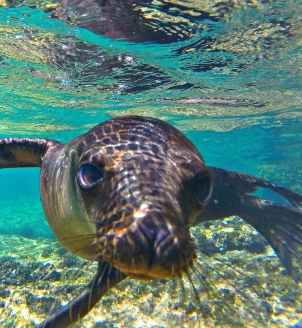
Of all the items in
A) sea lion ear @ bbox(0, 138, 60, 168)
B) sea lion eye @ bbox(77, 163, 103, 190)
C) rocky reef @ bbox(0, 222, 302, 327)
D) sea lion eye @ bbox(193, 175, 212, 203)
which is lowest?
rocky reef @ bbox(0, 222, 302, 327)

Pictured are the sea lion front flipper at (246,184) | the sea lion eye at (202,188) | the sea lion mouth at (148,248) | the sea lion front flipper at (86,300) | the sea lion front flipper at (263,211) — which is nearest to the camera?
the sea lion mouth at (148,248)

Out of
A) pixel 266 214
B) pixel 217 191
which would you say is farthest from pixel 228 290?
pixel 217 191

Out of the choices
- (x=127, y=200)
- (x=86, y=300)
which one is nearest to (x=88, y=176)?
(x=127, y=200)

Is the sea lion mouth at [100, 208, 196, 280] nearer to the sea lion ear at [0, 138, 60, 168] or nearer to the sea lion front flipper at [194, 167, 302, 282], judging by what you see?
the sea lion ear at [0, 138, 60, 168]

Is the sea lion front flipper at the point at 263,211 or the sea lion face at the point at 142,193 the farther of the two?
the sea lion front flipper at the point at 263,211

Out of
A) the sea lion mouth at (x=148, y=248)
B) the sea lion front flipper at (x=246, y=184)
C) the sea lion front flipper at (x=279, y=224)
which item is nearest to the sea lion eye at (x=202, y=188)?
the sea lion mouth at (x=148, y=248)

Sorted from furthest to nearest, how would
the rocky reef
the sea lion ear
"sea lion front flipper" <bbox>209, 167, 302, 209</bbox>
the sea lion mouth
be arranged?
"sea lion front flipper" <bbox>209, 167, 302, 209</bbox>
the rocky reef
the sea lion ear
the sea lion mouth

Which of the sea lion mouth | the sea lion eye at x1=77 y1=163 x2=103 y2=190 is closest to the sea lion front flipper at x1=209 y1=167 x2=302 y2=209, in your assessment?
the sea lion eye at x1=77 y1=163 x2=103 y2=190

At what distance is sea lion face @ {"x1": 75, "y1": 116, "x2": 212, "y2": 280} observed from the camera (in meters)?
1.80

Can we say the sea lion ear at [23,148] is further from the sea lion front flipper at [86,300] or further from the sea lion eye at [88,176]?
the sea lion front flipper at [86,300]

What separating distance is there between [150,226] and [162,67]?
961cm

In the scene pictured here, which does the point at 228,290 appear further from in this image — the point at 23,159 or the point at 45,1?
the point at 45,1

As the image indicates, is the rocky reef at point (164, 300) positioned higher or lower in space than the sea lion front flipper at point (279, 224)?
lower

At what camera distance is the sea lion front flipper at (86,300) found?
2.30 metres
